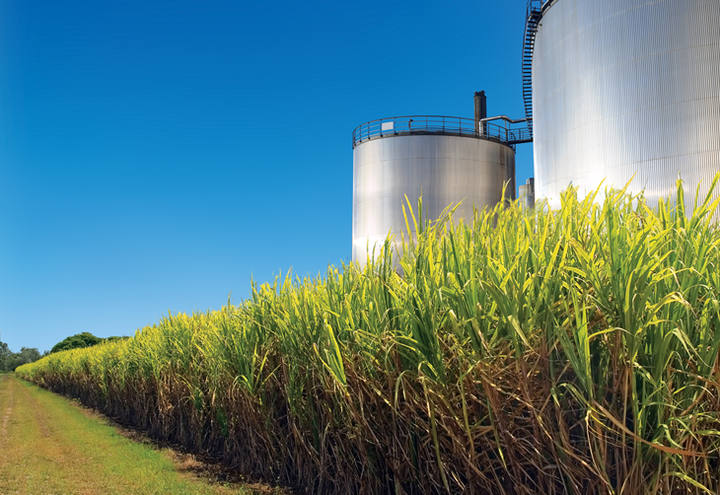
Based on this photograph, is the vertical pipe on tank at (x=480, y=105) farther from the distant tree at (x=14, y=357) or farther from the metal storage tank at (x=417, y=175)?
the distant tree at (x=14, y=357)

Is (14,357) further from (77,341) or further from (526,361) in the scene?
(526,361)

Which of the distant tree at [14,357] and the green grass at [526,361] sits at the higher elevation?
the green grass at [526,361]

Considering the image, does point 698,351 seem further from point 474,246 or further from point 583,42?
point 583,42

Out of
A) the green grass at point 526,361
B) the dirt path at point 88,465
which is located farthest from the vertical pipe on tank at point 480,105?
the green grass at point 526,361

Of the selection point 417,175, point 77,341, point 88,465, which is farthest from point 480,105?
point 77,341

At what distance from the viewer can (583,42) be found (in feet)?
50.4

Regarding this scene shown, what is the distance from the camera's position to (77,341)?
251 feet

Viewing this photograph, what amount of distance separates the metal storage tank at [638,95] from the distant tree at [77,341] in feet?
245

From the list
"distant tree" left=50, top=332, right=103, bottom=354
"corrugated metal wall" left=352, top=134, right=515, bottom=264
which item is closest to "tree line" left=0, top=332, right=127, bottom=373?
"distant tree" left=50, top=332, right=103, bottom=354

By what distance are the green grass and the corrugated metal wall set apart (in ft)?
58.2

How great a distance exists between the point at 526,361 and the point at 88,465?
8647 millimetres

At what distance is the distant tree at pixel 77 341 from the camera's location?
2987 inches

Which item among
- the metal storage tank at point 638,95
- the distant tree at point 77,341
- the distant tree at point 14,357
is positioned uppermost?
the metal storage tank at point 638,95

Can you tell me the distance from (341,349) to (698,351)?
2940mm
